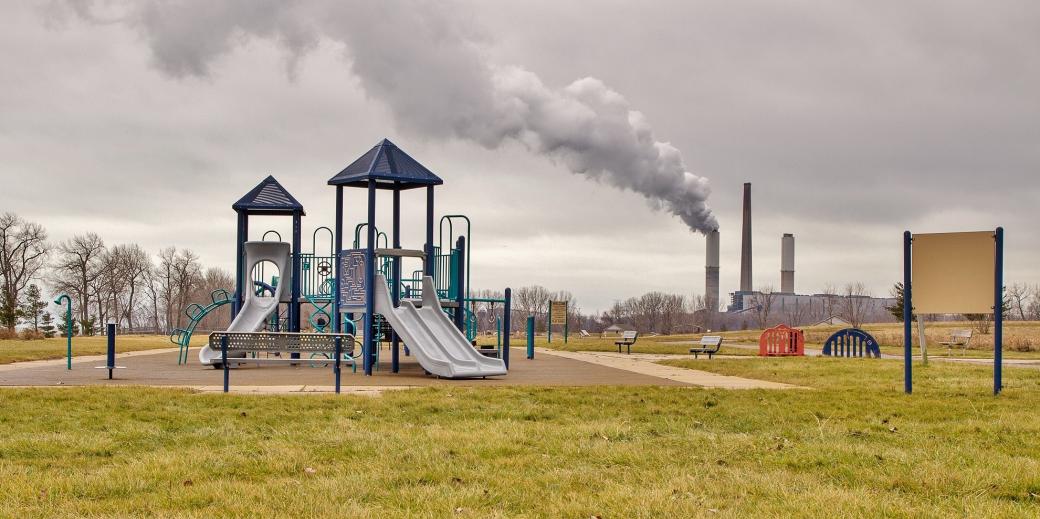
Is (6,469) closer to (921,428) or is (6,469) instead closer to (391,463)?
(391,463)

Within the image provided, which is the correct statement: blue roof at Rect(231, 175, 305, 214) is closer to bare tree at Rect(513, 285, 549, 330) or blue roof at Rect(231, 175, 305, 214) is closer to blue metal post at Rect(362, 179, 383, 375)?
blue metal post at Rect(362, 179, 383, 375)

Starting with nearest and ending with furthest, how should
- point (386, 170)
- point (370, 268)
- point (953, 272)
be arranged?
point (953, 272) < point (370, 268) < point (386, 170)

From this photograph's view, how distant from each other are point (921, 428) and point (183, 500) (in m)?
6.58

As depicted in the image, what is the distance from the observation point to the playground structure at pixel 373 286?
1705 centimetres

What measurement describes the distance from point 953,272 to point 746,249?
84418mm

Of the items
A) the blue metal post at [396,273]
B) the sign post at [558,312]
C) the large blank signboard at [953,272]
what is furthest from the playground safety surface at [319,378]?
the sign post at [558,312]

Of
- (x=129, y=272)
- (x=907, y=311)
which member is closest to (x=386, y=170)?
(x=907, y=311)

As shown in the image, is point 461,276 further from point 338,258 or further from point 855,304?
point 855,304

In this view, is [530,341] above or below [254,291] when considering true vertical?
below

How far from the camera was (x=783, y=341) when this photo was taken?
28.1m

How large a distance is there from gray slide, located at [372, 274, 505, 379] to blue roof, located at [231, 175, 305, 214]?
665cm

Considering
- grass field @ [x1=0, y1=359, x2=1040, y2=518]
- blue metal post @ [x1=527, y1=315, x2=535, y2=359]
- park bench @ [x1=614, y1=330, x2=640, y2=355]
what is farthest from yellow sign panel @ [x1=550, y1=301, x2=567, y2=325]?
grass field @ [x1=0, y1=359, x2=1040, y2=518]

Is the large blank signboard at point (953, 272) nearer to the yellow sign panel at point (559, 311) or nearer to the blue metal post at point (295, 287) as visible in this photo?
Result: the blue metal post at point (295, 287)

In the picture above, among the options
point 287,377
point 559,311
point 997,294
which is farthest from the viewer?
point 559,311
